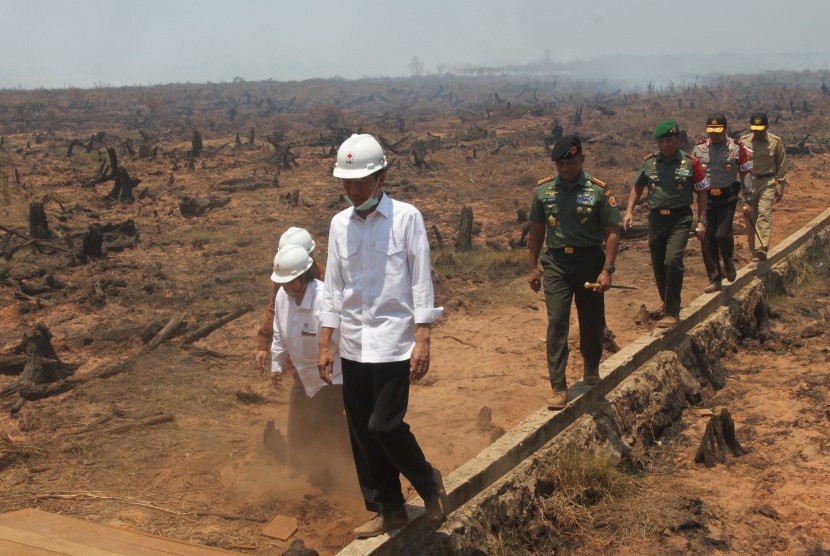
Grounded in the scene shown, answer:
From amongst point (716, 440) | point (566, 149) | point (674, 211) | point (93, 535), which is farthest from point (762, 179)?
point (93, 535)

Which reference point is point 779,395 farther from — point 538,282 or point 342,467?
point 342,467

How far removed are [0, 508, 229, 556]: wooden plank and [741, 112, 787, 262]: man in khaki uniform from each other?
25.5 feet

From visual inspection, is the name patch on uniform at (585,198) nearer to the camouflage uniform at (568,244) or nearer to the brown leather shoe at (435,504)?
the camouflage uniform at (568,244)

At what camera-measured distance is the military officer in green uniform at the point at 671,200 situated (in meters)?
8.00

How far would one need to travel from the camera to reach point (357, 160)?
4254 mm

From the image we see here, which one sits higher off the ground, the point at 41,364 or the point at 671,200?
the point at 671,200

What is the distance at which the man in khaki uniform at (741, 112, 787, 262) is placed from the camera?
33.9 ft

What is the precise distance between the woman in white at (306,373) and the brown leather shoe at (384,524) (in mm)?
1302

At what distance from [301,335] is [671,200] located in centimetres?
379

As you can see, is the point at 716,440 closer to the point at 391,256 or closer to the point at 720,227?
the point at 720,227

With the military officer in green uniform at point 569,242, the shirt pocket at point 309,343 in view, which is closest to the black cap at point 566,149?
the military officer in green uniform at point 569,242

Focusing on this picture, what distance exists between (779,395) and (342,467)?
4.27 metres

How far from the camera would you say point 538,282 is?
6.54 metres

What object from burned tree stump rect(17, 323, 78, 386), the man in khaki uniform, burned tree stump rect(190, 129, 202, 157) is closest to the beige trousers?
the man in khaki uniform
